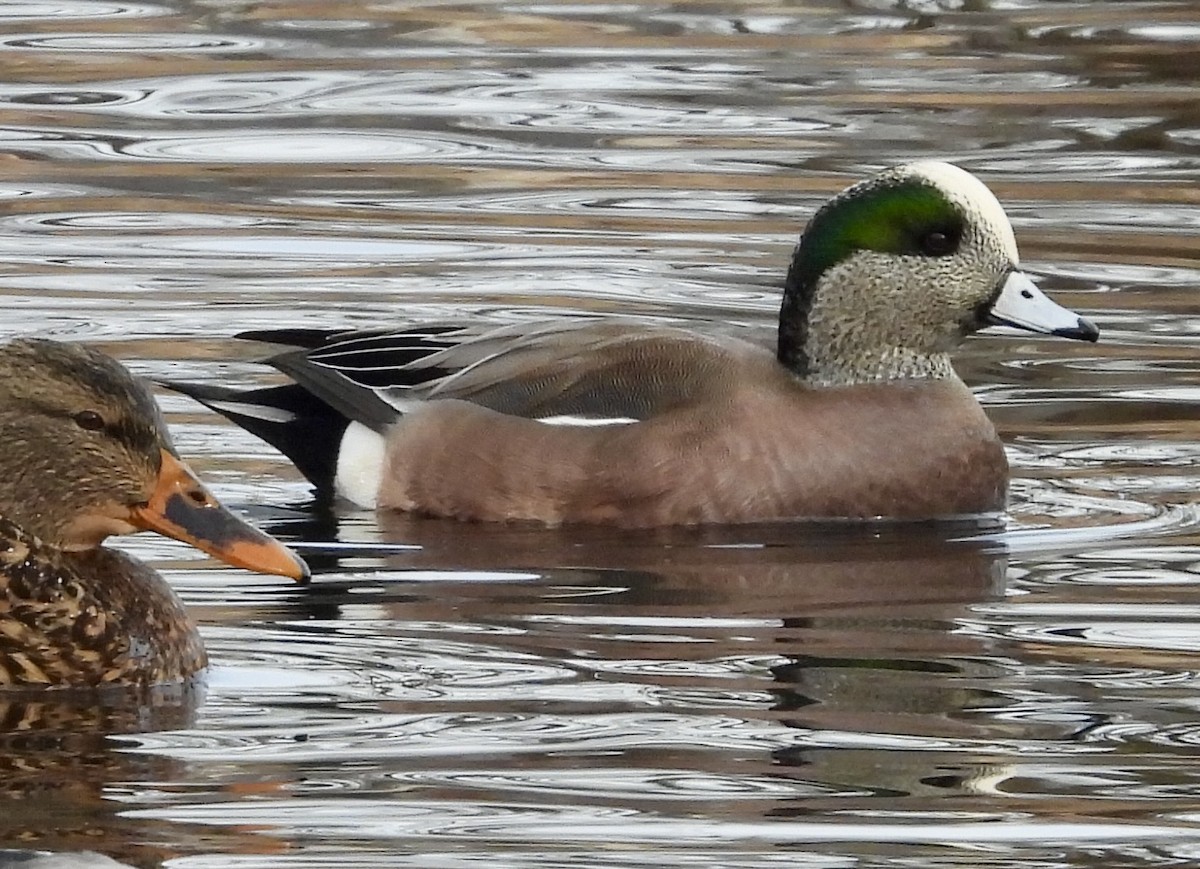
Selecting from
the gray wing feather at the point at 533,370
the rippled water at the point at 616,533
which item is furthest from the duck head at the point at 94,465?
the gray wing feather at the point at 533,370

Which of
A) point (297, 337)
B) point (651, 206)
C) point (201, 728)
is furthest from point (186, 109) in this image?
point (201, 728)

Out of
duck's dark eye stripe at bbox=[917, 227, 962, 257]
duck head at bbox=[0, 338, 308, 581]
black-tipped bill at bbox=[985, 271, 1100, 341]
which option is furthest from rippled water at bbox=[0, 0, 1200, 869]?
duck's dark eye stripe at bbox=[917, 227, 962, 257]

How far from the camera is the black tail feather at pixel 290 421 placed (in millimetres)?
8164

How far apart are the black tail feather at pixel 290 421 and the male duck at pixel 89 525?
6.13ft

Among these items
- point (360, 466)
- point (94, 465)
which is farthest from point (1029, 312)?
point (94, 465)

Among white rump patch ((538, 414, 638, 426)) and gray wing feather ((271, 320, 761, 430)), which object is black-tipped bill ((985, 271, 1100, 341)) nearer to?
gray wing feather ((271, 320, 761, 430))

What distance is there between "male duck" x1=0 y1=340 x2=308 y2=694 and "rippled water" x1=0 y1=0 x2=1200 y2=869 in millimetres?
179

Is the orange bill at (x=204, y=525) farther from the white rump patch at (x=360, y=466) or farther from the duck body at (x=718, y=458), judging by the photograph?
the white rump patch at (x=360, y=466)

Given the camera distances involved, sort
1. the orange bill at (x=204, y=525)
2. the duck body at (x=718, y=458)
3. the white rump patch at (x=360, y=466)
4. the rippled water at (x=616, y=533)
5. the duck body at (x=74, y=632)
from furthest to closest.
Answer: the white rump patch at (x=360, y=466), the duck body at (x=718, y=458), the orange bill at (x=204, y=525), the duck body at (x=74, y=632), the rippled water at (x=616, y=533)

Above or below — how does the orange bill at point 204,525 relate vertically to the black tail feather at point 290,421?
above

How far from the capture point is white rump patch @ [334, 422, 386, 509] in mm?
8070

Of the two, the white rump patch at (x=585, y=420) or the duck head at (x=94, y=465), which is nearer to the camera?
the duck head at (x=94, y=465)

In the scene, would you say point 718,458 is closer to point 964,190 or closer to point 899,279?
point 899,279

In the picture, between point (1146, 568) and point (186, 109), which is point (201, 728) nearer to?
point (1146, 568)
